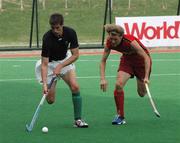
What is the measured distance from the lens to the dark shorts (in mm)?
10656

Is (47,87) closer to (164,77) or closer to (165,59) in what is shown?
(164,77)

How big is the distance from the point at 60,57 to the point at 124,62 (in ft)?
3.53

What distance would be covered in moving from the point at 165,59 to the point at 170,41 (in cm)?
341

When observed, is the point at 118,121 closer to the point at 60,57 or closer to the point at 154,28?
the point at 60,57

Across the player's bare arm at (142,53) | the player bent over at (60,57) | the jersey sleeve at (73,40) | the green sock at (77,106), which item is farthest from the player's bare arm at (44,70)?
the player's bare arm at (142,53)

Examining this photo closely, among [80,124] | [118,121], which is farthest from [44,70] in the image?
[118,121]

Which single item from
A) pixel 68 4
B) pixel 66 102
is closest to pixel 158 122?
pixel 66 102

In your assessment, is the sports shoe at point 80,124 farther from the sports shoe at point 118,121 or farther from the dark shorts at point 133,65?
the dark shorts at point 133,65

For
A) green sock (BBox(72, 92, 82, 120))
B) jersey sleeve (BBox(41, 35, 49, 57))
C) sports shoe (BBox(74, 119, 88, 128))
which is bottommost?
sports shoe (BBox(74, 119, 88, 128))

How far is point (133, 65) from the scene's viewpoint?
10.7m

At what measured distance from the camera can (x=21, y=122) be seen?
10.5 metres

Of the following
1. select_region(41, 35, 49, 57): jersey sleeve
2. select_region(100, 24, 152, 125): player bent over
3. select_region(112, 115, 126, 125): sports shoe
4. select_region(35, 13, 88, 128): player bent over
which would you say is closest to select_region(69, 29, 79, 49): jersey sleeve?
select_region(35, 13, 88, 128): player bent over

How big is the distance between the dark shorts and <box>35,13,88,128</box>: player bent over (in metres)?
0.87

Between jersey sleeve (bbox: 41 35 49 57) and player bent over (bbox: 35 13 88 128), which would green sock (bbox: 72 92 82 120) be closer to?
player bent over (bbox: 35 13 88 128)
